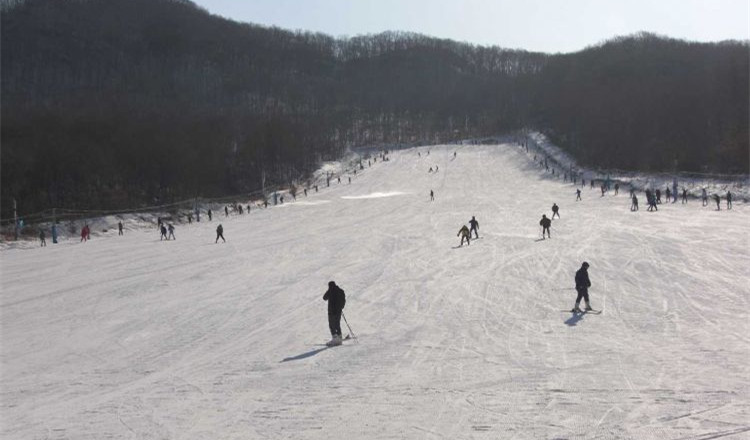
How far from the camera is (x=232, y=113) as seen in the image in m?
122

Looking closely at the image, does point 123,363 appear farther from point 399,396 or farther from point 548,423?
point 548,423

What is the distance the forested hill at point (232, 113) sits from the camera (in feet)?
221

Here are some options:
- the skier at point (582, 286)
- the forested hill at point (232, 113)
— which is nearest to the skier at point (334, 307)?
the skier at point (582, 286)

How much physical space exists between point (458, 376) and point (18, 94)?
441 ft

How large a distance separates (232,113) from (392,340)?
11529 centimetres

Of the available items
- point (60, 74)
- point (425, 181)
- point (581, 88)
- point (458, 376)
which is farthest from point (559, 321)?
point (60, 74)

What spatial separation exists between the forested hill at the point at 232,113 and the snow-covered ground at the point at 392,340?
3838 cm

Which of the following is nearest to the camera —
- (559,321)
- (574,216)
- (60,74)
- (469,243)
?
(559,321)

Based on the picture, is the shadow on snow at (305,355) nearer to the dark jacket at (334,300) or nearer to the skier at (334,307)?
the skier at (334,307)

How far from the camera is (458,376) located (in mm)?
9836

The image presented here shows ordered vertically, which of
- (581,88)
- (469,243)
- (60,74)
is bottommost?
(469,243)

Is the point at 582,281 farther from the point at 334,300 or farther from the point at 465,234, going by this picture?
the point at 465,234

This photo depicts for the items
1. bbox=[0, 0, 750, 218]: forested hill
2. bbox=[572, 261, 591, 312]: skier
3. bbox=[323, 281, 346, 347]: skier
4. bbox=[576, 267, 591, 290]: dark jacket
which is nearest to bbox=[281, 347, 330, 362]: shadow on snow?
bbox=[323, 281, 346, 347]: skier

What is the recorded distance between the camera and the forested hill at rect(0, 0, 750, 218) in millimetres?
67250
